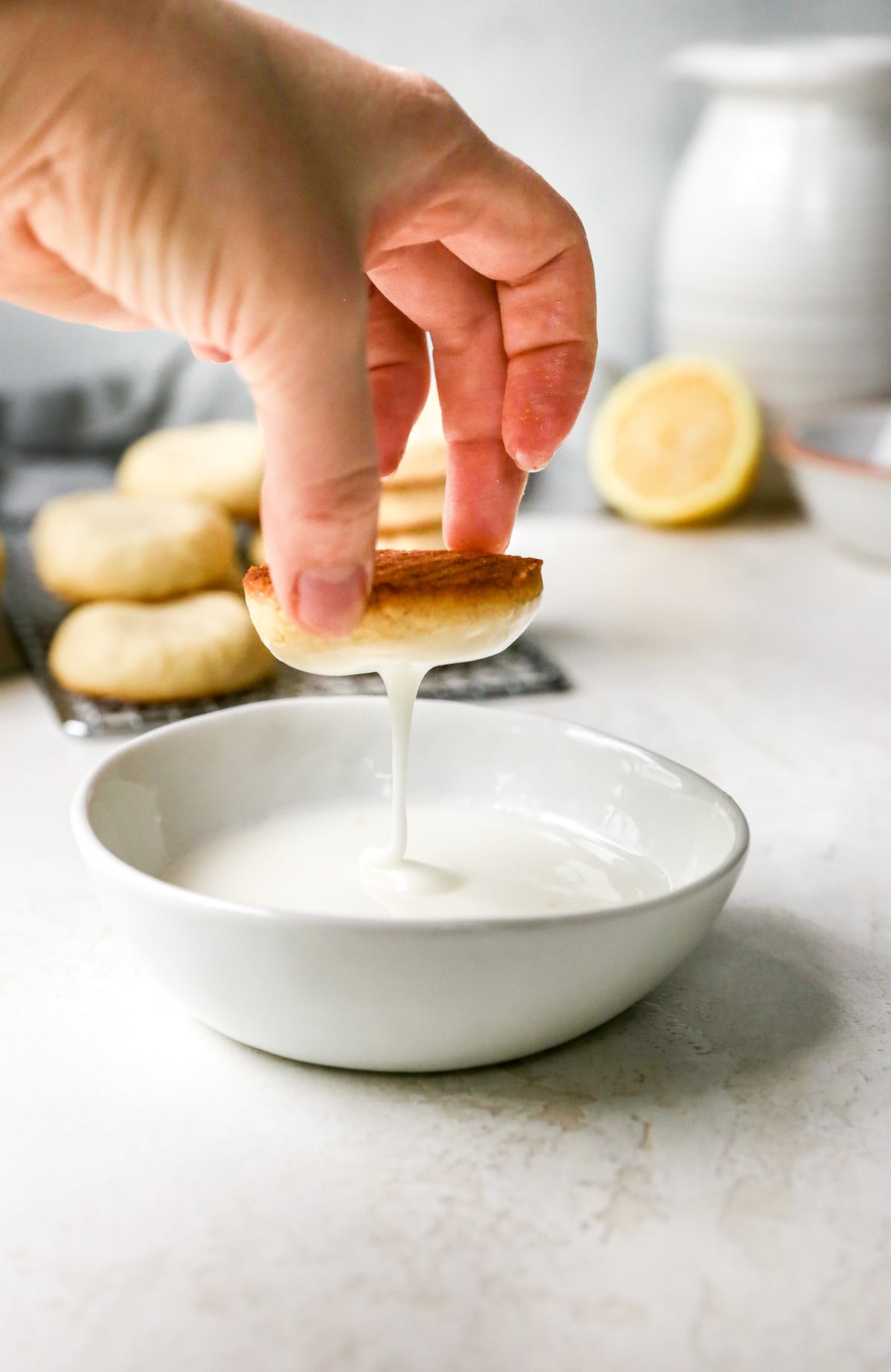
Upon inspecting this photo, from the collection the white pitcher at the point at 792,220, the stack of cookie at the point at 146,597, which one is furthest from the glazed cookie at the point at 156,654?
the white pitcher at the point at 792,220

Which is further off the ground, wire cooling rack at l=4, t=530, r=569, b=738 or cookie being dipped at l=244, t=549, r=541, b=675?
cookie being dipped at l=244, t=549, r=541, b=675

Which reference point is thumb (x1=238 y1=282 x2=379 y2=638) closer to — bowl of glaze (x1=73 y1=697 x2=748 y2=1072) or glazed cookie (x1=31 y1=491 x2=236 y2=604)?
bowl of glaze (x1=73 y1=697 x2=748 y2=1072)

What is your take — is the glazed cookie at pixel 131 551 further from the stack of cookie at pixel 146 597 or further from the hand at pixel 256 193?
the hand at pixel 256 193

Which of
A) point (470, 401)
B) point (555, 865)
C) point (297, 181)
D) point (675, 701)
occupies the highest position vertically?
point (297, 181)

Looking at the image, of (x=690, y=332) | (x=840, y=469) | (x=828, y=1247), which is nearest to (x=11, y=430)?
(x=690, y=332)

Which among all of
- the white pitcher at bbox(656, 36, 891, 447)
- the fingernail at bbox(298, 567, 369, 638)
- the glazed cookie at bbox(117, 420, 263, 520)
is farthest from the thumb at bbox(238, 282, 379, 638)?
the white pitcher at bbox(656, 36, 891, 447)

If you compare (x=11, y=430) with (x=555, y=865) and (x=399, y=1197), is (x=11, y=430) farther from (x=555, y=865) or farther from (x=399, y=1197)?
(x=399, y=1197)

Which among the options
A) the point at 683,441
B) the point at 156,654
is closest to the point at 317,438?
the point at 156,654
